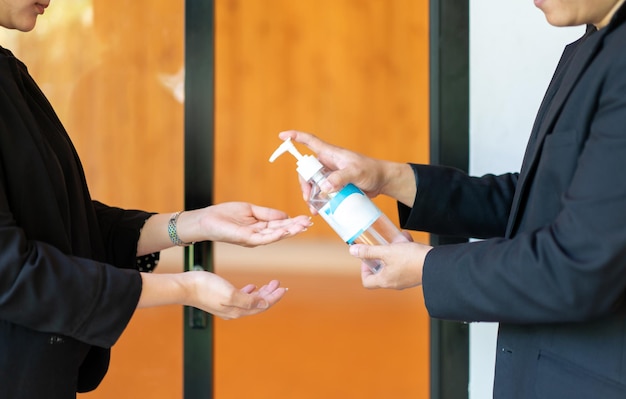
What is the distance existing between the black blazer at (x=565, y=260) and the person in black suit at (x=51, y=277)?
17.6 inches

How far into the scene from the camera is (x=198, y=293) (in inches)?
44.7

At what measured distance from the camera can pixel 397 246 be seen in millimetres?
1062

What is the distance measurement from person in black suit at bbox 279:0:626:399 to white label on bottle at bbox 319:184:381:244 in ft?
0.09

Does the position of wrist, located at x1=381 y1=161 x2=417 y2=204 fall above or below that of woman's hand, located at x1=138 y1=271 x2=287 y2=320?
above

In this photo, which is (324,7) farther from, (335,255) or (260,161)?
(335,255)

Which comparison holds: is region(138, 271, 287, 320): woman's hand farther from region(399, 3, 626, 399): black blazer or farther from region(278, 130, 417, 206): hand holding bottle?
region(399, 3, 626, 399): black blazer

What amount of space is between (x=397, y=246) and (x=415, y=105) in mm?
1062

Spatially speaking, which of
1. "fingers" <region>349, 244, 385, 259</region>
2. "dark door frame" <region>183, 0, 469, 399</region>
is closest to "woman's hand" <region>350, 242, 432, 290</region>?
"fingers" <region>349, 244, 385, 259</region>

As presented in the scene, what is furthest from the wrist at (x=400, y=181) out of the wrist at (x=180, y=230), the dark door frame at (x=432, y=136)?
the dark door frame at (x=432, y=136)

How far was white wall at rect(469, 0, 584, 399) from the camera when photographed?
169 centimetres

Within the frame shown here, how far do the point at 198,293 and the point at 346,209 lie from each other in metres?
0.31

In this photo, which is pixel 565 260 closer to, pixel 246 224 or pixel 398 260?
pixel 398 260

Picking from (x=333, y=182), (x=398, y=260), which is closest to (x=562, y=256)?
(x=398, y=260)

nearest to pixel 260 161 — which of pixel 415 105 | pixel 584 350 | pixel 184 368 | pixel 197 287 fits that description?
pixel 415 105
